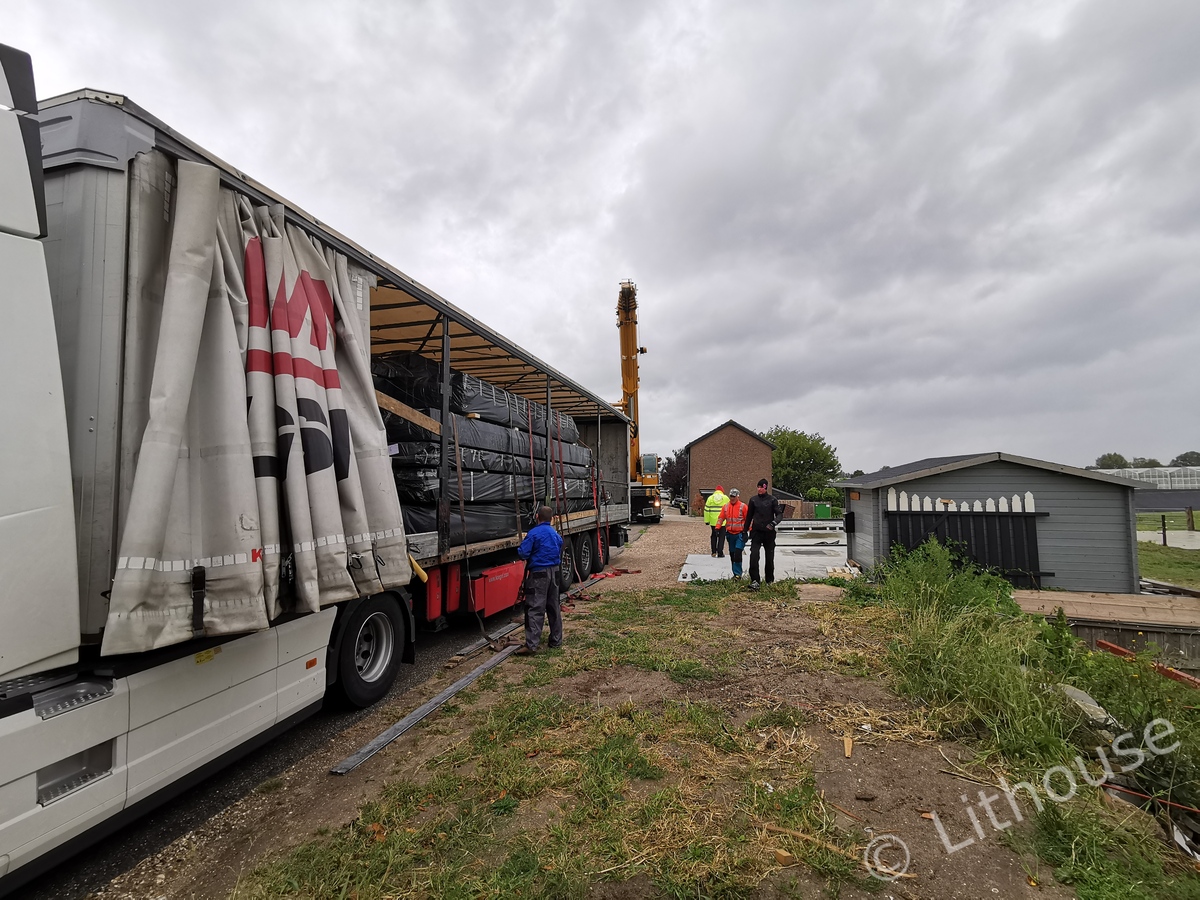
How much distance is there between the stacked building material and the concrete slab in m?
3.85

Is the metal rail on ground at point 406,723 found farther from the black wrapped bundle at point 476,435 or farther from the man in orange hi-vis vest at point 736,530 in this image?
the man in orange hi-vis vest at point 736,530

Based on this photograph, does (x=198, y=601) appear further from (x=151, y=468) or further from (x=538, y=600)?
(x=538, y=600)

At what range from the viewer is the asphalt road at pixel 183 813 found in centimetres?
264

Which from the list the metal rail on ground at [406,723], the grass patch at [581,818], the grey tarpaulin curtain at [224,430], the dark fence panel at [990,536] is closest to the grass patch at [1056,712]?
the grass patch at [581,818]

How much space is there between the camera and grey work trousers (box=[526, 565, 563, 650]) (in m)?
5.95

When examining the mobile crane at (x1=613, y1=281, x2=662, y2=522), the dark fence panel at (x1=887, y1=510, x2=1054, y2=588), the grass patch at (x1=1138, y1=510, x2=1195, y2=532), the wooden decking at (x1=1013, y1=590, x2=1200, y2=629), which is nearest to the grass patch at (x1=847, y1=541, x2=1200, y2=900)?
the wooden decking at (x1=1013, y1=590, x2=1200, y2=629)

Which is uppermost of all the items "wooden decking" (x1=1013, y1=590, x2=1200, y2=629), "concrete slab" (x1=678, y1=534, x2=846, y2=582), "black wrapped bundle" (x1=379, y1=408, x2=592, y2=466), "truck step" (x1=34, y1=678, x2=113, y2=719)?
"black wrapped bundle" (x1=379, y1=408, x2=592, y2=466)

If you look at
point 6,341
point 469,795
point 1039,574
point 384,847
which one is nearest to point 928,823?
point 469,795

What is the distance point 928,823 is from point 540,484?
608 cm

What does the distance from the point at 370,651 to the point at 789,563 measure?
32.8 ft

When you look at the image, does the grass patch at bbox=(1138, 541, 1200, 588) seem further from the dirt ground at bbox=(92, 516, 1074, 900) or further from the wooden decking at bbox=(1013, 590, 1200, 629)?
the dirt ground at bbox=(92, 516, 1074, 900)

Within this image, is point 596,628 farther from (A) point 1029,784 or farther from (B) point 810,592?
(A) point 1029,784

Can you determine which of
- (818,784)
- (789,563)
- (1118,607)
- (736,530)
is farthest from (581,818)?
(789,563)

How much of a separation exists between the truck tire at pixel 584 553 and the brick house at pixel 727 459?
88.2ft
